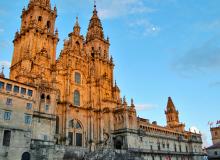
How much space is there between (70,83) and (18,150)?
25175 millimetres

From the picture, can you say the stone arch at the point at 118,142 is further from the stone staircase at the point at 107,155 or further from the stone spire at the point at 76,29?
the stone spire at the point at 76,29

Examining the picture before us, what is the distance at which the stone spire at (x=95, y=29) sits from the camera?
8077 cm

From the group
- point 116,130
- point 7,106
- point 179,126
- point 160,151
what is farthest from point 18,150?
point 179,126

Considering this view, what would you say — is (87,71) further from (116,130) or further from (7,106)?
(7,106)

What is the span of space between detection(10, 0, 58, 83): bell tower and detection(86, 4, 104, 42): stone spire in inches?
630

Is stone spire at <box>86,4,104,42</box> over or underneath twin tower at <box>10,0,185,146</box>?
over

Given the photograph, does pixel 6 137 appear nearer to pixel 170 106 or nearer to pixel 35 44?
pixel 35 44

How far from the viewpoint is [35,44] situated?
5959 cm

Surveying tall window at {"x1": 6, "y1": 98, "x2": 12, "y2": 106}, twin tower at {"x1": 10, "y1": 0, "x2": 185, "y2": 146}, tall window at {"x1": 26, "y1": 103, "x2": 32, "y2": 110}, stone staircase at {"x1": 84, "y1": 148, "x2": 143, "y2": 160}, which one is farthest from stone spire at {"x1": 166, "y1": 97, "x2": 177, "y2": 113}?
tall window at {"x1": 6, "y1": 98, "x2": 12, "y2": 106}

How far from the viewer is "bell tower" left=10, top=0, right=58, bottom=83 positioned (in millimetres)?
54906

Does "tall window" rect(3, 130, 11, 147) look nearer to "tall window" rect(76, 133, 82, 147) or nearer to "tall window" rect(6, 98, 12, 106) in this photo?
"tall window" rect(6, 98, 12, 106)

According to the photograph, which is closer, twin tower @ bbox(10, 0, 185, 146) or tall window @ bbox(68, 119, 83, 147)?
twin tower @ bbox(10, 0, 185, 146)

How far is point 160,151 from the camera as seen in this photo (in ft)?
242

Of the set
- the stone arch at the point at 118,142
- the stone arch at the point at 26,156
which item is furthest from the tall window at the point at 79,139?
the stone arch at the point at 26,156
